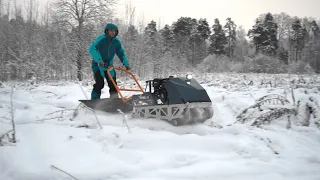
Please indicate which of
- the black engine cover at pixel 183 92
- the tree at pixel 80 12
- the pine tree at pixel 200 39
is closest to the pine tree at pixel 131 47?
the tree at pixel 80 12

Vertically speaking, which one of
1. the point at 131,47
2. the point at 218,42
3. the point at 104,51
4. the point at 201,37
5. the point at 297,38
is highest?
the point at 201,37

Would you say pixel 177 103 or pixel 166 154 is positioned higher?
pixel 177 103

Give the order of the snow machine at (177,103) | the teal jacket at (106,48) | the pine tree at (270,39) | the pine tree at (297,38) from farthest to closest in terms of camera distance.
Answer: the pine tree at (297,38)
the pine tree at (270,39)
the teal jacket at (106,48)
the snow machine at (177,103)

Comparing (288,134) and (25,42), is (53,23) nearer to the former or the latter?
(25,42)

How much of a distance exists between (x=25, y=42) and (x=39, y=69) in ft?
Answer: 20.7

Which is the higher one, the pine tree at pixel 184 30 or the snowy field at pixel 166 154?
the pine tree at pixel 184 30

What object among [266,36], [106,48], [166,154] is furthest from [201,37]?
[166,154]

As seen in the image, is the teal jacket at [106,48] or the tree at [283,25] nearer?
the teal jacket at [106,48]

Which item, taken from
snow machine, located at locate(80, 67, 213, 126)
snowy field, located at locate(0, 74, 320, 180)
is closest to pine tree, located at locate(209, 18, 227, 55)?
snow machine, located at locate(80, 67, 213, 126)

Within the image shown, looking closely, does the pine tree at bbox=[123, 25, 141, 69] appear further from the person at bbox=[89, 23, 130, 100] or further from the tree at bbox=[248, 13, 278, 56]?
the tree at bbox=[248, 13, 278, 56]

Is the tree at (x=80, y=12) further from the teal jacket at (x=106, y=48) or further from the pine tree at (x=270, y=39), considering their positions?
the pine tree at (x=270, y=39)

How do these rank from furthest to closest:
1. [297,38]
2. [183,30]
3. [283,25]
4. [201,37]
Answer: [283,25]
[183,30]
[201,37]
[297,38]

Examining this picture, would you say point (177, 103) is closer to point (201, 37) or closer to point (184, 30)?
point (201, 37)


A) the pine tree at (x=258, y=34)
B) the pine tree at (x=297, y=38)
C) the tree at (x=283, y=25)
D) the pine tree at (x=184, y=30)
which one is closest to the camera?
the pine tree at (x=258, y=34)
